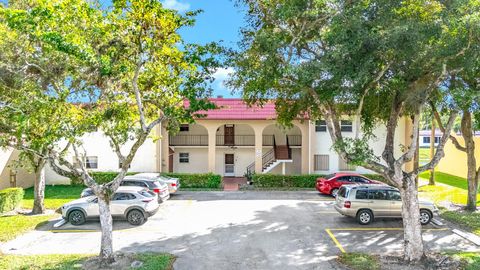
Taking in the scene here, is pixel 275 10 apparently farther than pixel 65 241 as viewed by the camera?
No

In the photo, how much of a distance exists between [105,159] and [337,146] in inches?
832

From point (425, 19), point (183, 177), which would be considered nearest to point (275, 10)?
point (425, 19)

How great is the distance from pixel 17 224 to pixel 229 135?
718 inches

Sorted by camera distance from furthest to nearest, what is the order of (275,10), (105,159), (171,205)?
(105,159)
(171,205)
(275,10)

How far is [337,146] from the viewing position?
11539 millimetres

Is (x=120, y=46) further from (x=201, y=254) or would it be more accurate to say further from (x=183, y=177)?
(x=183, y=177)

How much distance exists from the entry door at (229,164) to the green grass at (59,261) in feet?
65.1

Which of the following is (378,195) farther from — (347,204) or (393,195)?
Result: (347,204)

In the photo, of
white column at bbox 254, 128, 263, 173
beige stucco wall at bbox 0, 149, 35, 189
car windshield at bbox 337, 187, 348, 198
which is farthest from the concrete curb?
beige stucco wall at bbox 0, 149, 35, 189

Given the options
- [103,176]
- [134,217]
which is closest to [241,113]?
[103,176]

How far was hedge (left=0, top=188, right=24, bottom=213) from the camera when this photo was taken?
17750 mm

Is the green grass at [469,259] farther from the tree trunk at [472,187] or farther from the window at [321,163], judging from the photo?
the window at [321,163]

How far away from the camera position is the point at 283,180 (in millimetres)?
26203

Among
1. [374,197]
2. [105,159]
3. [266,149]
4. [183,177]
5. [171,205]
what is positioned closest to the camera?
[374,197]
